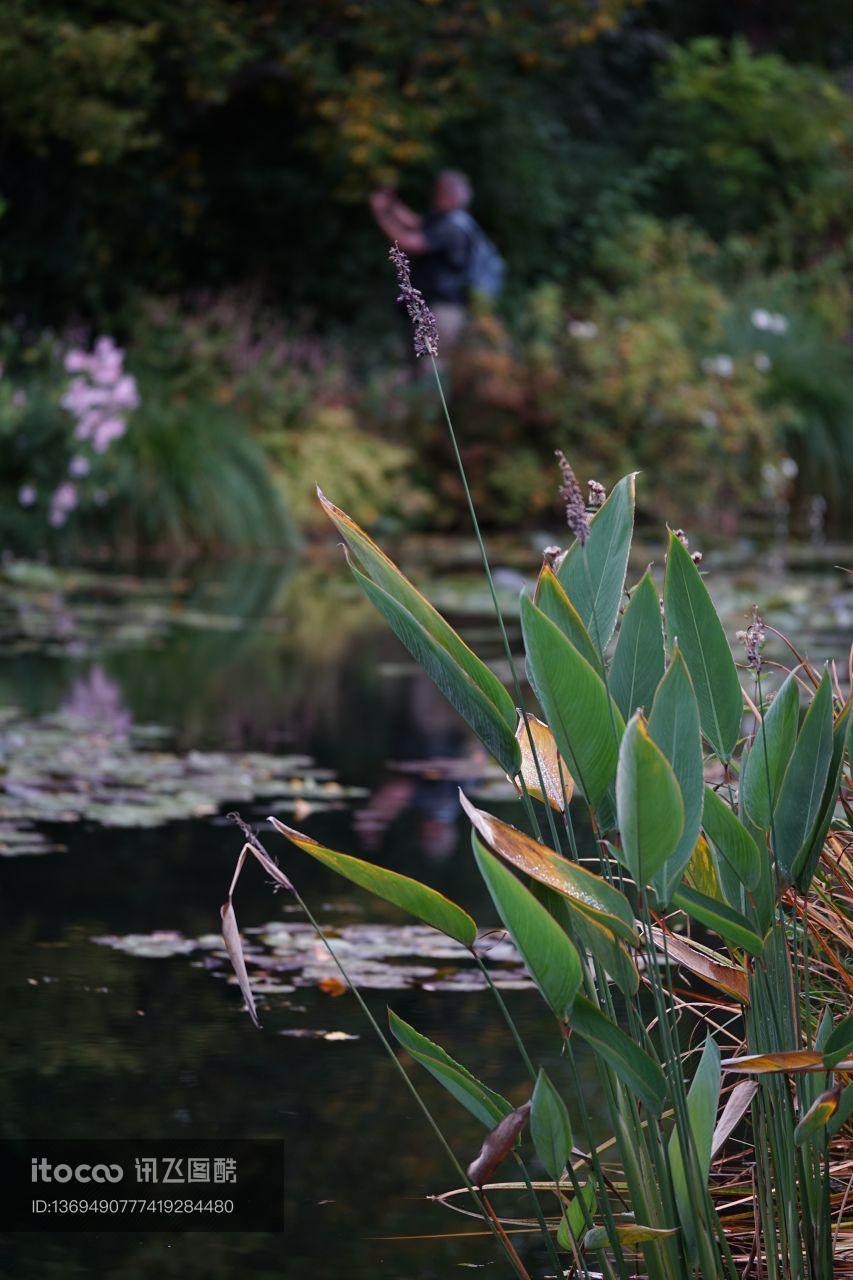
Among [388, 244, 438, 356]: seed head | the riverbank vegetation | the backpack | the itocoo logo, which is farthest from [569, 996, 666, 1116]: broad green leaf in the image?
the backpack

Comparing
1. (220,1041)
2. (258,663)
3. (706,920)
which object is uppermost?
(706,920)

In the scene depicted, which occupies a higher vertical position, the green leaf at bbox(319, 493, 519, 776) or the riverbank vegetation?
the green leaf at bbox(319, 493, 519, 776)

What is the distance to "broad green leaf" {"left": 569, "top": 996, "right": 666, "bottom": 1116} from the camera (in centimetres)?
161

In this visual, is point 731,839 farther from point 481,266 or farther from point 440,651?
point 481,266

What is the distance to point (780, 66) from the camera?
26.2 m

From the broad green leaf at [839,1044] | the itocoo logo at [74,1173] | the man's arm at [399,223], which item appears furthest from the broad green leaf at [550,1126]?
the man's arm at [399,223]

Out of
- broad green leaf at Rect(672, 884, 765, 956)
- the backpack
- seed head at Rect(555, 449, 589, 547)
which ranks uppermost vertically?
seed head at Rect(555, 449, 589, 547)

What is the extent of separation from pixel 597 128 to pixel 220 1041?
2365 centimetres

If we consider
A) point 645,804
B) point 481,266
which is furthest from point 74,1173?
point 481,266

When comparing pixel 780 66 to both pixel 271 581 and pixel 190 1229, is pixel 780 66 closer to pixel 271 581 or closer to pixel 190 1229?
pixel 271 581

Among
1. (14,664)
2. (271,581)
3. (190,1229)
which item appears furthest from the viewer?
(271,581)

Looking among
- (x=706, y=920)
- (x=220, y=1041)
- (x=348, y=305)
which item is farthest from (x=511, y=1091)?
(x=348, y=305)

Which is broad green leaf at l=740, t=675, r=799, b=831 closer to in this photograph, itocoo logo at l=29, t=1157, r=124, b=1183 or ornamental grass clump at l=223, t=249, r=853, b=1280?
ornamental grass clump at l=223, t=249, r=853, b=1280

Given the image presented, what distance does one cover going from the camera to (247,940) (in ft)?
12.7
